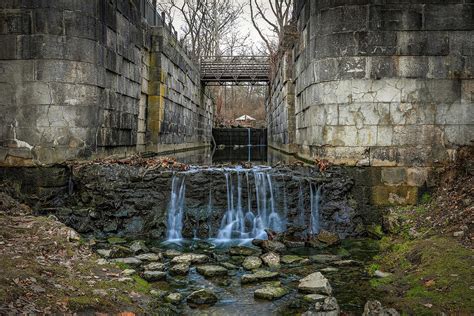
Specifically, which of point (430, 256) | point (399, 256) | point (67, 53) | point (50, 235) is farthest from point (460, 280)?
point (67, 53)

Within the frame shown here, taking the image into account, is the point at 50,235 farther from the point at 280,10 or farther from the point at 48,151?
the point at 280,10

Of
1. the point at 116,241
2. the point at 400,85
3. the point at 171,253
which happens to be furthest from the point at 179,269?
the point at 400,85

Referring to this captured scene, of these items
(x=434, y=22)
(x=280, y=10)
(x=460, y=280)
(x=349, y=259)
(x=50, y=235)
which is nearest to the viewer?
(x=460, y=280)

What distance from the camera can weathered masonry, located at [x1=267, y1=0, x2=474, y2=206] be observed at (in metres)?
8.70

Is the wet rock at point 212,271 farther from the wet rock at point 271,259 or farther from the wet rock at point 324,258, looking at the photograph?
the wet rock at point 324,258

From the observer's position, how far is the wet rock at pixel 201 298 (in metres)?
5.14

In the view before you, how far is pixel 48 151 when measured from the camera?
888 cm

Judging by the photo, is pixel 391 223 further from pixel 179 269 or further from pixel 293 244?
pixel 179 269

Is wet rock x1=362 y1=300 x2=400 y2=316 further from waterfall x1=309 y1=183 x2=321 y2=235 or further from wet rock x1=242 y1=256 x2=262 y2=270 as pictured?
waterfall x1=309 y1=183 x2=321 y2=235

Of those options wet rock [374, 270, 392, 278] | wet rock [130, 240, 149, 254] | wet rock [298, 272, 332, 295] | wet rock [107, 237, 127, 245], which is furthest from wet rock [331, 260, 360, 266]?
wet rock [107, 237, 127, 245]

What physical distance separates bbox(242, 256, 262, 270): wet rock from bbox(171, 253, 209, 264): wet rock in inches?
25.9

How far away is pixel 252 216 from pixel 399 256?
3.14 m

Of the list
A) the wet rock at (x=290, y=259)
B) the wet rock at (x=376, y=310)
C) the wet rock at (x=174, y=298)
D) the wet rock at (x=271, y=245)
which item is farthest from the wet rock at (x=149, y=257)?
the wet rock at (x=376, y=310)

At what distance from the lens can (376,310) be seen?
456 cm
